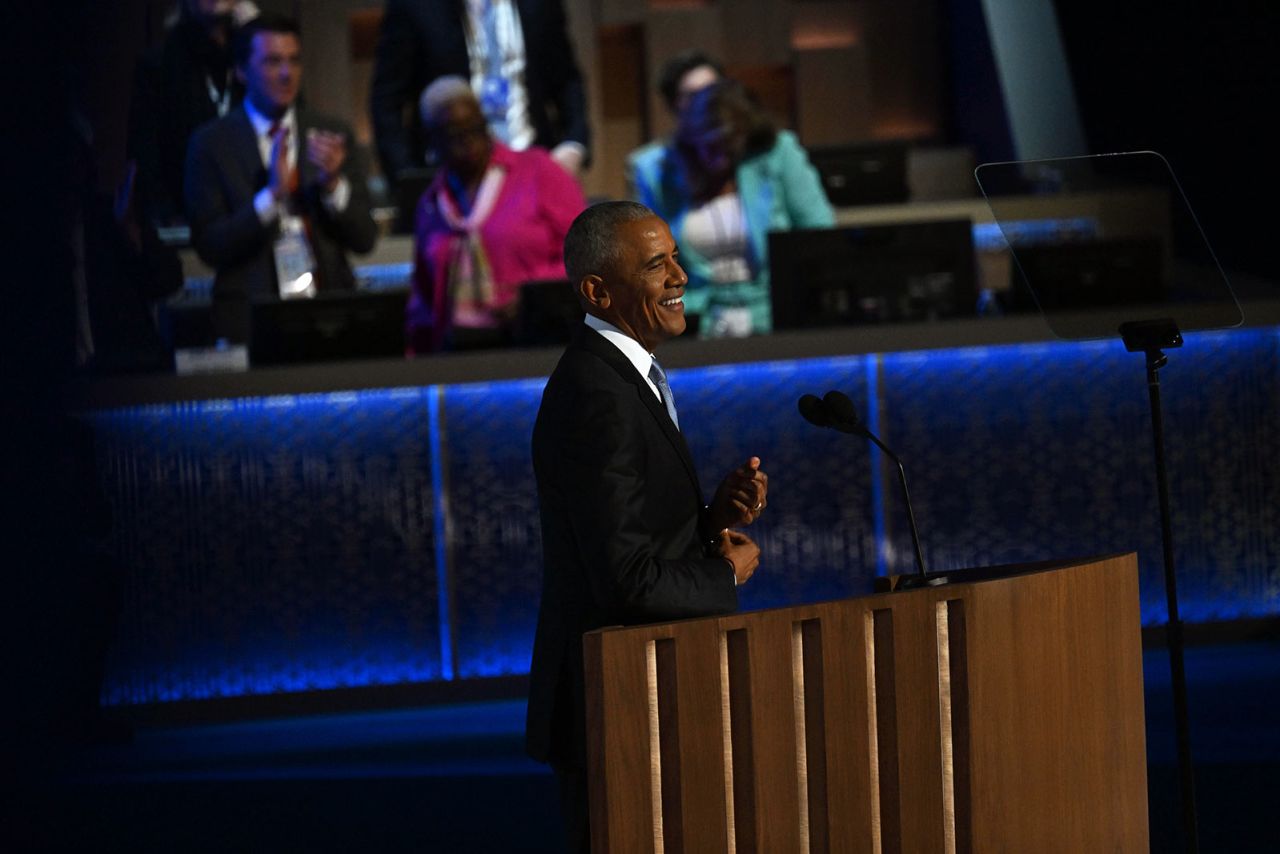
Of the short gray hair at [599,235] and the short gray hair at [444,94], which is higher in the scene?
the short gray hair at [444,94]

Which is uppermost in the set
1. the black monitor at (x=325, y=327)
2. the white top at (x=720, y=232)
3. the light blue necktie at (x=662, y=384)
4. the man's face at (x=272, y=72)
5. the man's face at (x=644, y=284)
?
the man's face at (x=272, y=72)

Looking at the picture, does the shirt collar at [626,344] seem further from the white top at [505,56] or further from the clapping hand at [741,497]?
the white top at [505,56]

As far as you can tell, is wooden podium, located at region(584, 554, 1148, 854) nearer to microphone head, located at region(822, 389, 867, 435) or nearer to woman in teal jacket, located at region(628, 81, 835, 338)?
microphone head, located at region(822, 389, 867, 435)

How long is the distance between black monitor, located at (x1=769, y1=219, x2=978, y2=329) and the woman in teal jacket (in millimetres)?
472

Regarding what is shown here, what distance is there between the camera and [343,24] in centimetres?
771

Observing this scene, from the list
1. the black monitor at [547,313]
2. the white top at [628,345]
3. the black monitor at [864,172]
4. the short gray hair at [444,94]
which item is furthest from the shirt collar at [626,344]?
the black monitor at [864,172]

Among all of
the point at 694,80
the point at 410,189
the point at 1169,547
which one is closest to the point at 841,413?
the point at 1169,547

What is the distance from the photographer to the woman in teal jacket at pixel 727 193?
5.26 m

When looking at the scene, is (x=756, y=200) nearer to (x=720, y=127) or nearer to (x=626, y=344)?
(x=720, y=127)

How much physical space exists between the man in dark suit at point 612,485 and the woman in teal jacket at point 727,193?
3.03 meters

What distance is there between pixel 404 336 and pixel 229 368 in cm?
49

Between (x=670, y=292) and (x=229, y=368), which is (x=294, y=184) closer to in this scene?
(x=229, y=368)

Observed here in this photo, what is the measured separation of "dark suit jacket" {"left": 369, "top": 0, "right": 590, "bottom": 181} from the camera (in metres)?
6.28

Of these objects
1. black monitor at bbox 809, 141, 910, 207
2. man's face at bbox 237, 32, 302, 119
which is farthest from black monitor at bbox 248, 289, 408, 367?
black monitor at bbox 809, 141, 910, 207
